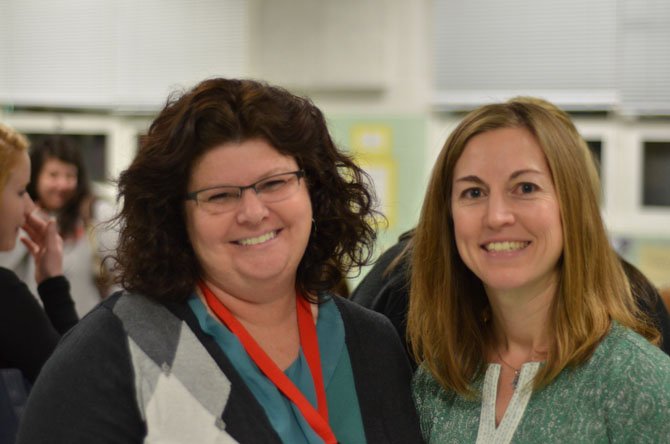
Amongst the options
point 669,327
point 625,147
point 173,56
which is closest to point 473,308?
point 669,327

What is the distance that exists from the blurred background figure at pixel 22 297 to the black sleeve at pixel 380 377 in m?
0.81

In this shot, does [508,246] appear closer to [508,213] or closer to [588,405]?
[508,213]

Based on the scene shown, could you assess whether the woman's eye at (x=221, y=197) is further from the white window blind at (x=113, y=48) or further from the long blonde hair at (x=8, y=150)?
the white window blind at (x=113, y=48)

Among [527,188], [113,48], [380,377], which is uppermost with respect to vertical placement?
[113,48]

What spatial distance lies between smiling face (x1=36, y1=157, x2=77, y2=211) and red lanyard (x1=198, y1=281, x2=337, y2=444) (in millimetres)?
3286

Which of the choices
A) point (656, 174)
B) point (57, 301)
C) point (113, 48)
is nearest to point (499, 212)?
point (57, 301)

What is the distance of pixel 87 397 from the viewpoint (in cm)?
150

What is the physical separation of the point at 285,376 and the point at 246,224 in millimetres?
311

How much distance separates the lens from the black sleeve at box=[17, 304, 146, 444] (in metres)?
1.49

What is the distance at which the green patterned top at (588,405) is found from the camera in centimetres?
157

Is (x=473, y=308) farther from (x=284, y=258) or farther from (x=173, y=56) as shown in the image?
(x=173, y=56)

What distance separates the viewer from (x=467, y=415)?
1.84 meters

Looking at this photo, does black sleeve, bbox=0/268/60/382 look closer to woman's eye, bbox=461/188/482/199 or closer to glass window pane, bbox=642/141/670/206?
woman's eye, bbox=461/188/482/199

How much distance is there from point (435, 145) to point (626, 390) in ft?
12.4
